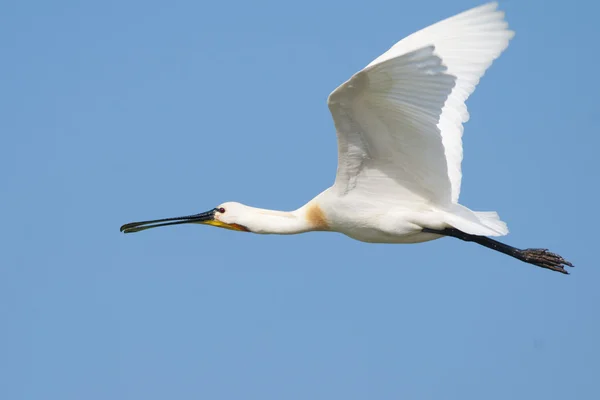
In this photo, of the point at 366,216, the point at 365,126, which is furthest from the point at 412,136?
the point at 366,216

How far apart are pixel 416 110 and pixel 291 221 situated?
2469 millimetres

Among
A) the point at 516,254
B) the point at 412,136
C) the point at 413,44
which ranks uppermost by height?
the point at 413,44

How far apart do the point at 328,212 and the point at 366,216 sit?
0.43m

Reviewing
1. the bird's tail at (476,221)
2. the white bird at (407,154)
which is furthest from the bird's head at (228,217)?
the bird's tail at (476,221)

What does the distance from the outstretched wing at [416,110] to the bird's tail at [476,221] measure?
0.21 m

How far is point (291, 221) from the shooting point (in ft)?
39.9

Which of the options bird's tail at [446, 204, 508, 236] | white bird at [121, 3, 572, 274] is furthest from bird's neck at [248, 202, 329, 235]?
bird's tail at [446, 204, 508, 236]

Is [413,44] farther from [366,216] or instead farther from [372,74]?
[372,74]

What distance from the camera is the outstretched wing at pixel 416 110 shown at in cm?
978

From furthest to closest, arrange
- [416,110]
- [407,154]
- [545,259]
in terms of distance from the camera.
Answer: [545,259]
[407,154]
[416,110]

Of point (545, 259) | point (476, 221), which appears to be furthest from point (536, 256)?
point (476, 221)

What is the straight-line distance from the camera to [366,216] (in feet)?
38.2

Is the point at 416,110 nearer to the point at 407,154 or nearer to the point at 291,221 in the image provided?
the point at 407,154

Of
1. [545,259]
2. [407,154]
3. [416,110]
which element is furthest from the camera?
[545,259]
